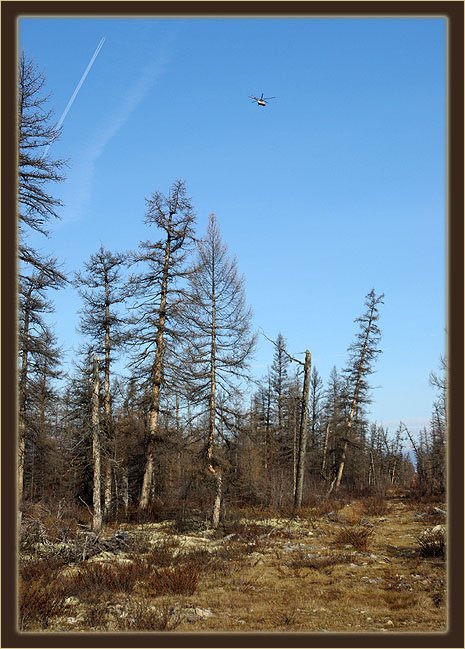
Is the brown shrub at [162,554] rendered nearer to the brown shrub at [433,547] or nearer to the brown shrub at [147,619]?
the brown shrub at [147,619]

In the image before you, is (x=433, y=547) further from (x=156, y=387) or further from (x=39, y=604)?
(x=156, y=387)

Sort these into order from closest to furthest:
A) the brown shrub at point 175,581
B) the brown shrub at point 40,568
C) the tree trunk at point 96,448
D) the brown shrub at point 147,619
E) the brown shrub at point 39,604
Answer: the brown shrub at point 147,619
the brown shrub at point 39,604
the brown shrub at point 175,581
the brown shrub at point 40,568
the tree trunk at point 96,448

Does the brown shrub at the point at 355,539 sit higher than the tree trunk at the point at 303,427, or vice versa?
the tree trunk at the point at 303,427

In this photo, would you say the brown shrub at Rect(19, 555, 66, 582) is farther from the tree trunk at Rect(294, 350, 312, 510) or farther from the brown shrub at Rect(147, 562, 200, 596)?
the tree trunk at Rect(294, 350, 312, 510)

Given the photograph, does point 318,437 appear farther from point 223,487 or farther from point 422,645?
point 422,645

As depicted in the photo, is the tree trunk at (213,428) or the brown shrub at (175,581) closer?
the brown shrub at (175,581)

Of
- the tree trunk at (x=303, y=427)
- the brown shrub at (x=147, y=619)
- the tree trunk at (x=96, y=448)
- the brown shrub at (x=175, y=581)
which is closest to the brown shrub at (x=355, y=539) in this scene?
the tree trunk at (x=303, y=427)

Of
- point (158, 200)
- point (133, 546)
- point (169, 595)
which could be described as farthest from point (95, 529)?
point (158, 200)

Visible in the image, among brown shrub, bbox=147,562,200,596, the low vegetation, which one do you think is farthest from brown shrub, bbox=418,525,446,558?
brown shrub, bbox=147,562,200,596

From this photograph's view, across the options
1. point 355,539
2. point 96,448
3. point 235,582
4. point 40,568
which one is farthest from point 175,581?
point 96,448

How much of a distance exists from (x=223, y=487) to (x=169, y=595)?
10346 millimetres

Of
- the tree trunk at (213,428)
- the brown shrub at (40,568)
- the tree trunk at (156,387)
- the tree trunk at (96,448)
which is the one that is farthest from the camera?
the tree trunk at (156,387)

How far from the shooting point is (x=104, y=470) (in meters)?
27.0
